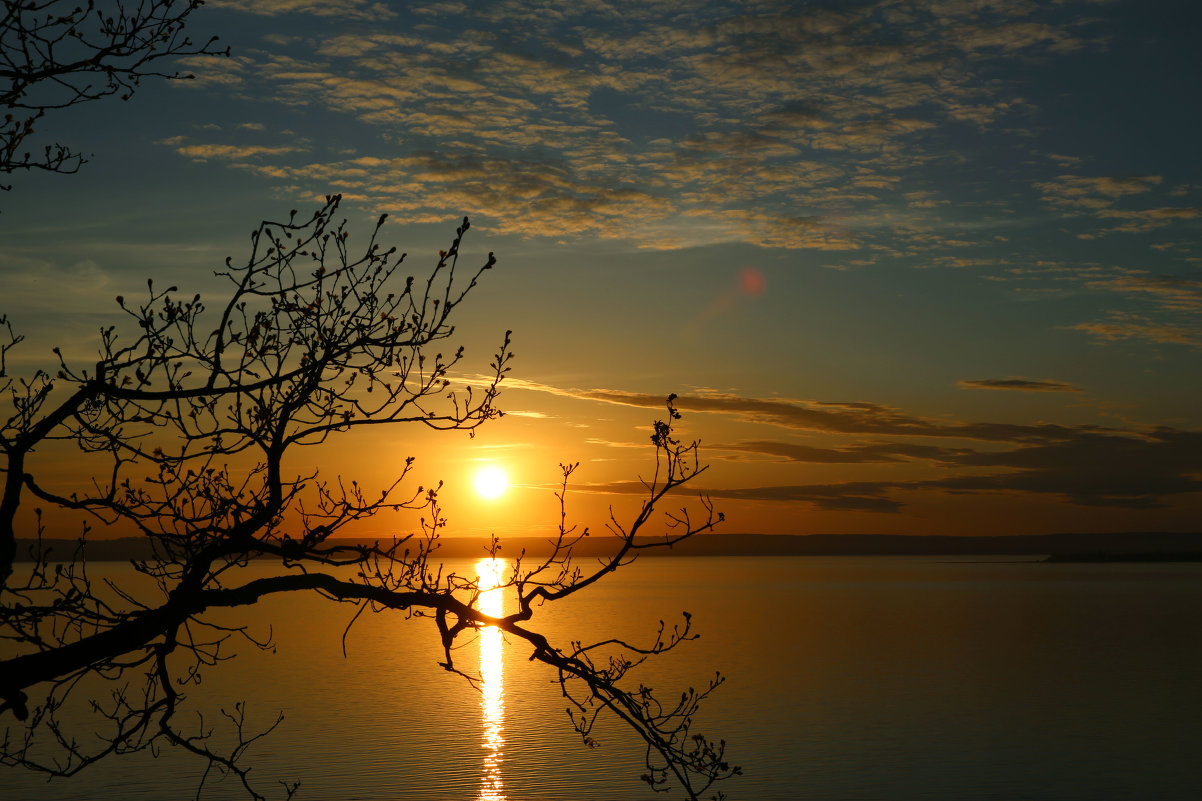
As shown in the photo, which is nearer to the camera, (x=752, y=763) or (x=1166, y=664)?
(x=752, y=763)

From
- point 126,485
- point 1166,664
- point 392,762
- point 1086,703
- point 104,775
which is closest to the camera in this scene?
point 126,485

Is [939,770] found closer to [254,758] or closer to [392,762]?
[392,762]

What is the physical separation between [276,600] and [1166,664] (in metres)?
114

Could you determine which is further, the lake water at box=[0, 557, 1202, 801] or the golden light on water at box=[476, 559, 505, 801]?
the lake water at box=[0, 557, 1202, 801]

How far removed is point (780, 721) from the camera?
136ft

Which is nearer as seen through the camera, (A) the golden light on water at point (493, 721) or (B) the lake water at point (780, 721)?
(A) the golden light on water at point (493, 721)

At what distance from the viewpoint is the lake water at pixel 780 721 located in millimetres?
31266

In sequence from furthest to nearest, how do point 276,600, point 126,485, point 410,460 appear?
point 276,600
point 410,460
point 126,485

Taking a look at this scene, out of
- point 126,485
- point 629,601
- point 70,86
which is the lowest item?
point 629,601

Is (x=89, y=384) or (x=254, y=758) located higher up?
(x=89, y=384)

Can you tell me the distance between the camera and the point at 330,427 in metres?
8.32

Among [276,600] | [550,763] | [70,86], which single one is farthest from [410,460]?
[276,600]

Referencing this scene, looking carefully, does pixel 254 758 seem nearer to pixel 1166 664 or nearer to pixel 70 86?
pixel 70 86

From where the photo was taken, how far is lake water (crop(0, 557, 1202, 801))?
103ft
